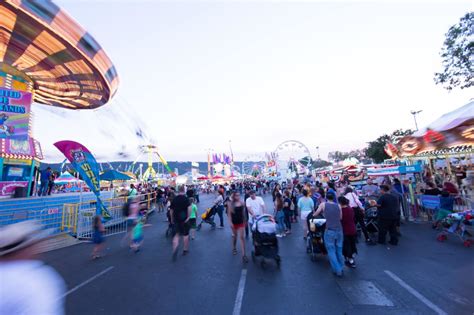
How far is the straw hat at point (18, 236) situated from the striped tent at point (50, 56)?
753 cm

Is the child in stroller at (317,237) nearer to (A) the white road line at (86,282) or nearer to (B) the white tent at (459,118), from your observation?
(B) the white tent at (459,118)

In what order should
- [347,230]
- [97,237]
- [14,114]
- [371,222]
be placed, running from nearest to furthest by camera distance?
[347,230], [97,237], [371,222], [14,114]

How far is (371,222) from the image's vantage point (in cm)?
691

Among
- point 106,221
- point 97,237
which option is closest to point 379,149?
point 106,221

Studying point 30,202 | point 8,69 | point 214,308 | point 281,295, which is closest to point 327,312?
point 281,295

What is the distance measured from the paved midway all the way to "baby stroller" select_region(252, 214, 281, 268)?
0.29 metres

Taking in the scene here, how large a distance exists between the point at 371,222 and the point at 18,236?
8000 mm

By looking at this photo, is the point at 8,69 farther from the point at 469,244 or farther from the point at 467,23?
the point at 467,23

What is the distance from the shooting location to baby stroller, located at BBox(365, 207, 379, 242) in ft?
22.6

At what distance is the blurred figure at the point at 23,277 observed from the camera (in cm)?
151

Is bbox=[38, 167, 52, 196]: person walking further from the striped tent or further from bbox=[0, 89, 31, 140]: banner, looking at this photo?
the striped tent

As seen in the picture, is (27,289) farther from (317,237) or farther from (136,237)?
(136,237)

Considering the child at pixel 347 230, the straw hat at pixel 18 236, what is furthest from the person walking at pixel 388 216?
the straw hat at pixel 18 236

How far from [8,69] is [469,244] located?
18742 millimetres
